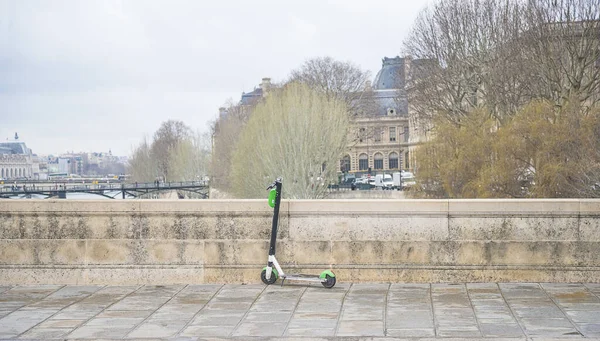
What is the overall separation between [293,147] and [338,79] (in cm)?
4286

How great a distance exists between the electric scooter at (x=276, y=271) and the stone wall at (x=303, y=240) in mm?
326

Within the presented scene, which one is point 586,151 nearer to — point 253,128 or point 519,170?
point 519,170

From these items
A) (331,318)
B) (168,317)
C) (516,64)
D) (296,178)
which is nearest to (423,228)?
(331,318)

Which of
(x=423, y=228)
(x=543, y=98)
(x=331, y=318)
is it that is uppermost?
(x=543, y=98)

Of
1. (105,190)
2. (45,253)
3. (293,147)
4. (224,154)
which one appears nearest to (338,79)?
(224,154)

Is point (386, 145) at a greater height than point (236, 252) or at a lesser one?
greater

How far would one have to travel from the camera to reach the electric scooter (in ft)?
46.5

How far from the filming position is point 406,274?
14.6 metres

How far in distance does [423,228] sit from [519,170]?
4007cm

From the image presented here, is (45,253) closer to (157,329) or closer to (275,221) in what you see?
(275,221)

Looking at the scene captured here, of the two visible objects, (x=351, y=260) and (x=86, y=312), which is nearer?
(x=86, y=312)

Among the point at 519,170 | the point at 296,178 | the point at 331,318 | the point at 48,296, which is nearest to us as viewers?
the point at 331,318

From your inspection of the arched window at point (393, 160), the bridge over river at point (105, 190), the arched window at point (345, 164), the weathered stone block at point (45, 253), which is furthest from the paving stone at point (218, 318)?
the arched window at point (393, 160)

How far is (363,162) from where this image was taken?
16950cm
